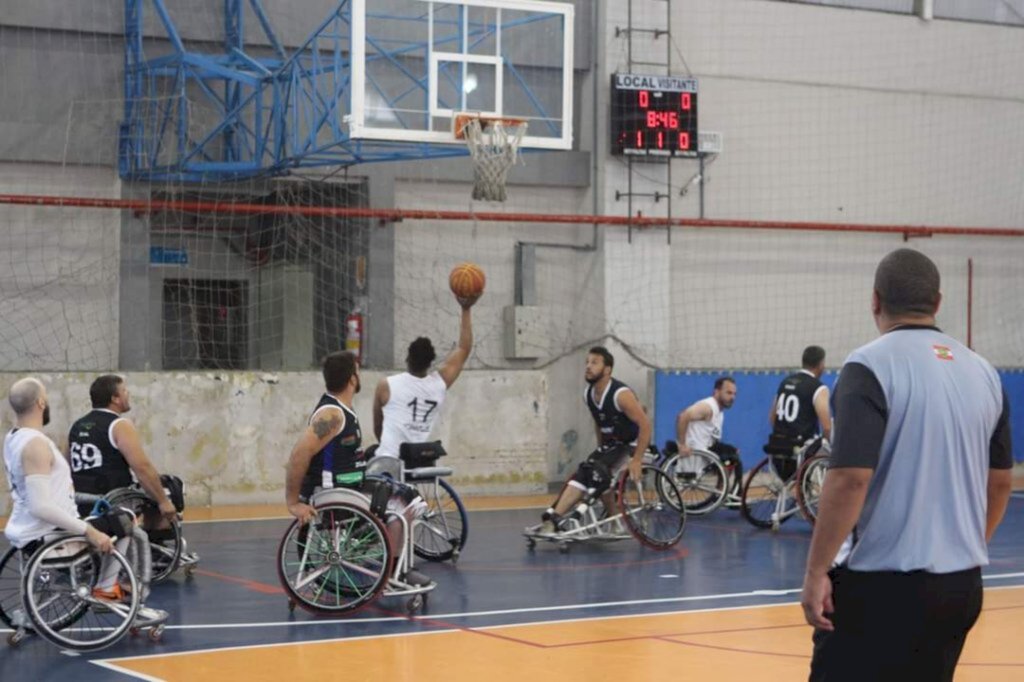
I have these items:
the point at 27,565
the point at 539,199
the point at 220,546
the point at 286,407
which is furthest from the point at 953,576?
the point at 539,199

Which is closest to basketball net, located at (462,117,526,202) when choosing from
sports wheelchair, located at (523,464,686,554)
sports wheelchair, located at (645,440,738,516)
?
sports wheelchair, located at (645,440,738,516)

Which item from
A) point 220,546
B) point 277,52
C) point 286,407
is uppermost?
point 277,52

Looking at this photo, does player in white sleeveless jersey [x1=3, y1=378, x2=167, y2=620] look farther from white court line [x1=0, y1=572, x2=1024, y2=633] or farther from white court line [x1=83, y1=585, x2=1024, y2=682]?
white court line [x1=0, y1=572, x2=1024, y2=633]

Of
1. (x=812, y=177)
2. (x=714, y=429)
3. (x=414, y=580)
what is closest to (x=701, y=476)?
(x=714, y=429)

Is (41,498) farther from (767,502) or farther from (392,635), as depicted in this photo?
(767,502)

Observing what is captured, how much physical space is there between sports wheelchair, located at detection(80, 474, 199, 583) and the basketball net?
→ 561 cm

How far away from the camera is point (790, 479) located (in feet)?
51.8

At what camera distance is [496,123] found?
1633cm

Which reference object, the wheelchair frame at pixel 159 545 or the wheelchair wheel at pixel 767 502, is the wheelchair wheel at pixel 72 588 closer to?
the wheelchair frame at pixel 159 545

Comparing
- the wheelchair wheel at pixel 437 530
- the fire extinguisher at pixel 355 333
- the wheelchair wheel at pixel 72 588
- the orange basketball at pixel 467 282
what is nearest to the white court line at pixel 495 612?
the wheelchair wheel at pixel 72 588

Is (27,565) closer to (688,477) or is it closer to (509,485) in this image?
(688,477)

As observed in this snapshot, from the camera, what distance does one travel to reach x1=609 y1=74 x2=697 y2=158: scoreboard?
773 inches

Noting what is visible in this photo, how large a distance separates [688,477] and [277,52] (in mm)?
6720

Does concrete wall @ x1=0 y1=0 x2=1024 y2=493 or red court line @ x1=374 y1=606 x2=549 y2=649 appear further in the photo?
concrete wall @ x1=0 y1=0 x2=1024 y2=493
